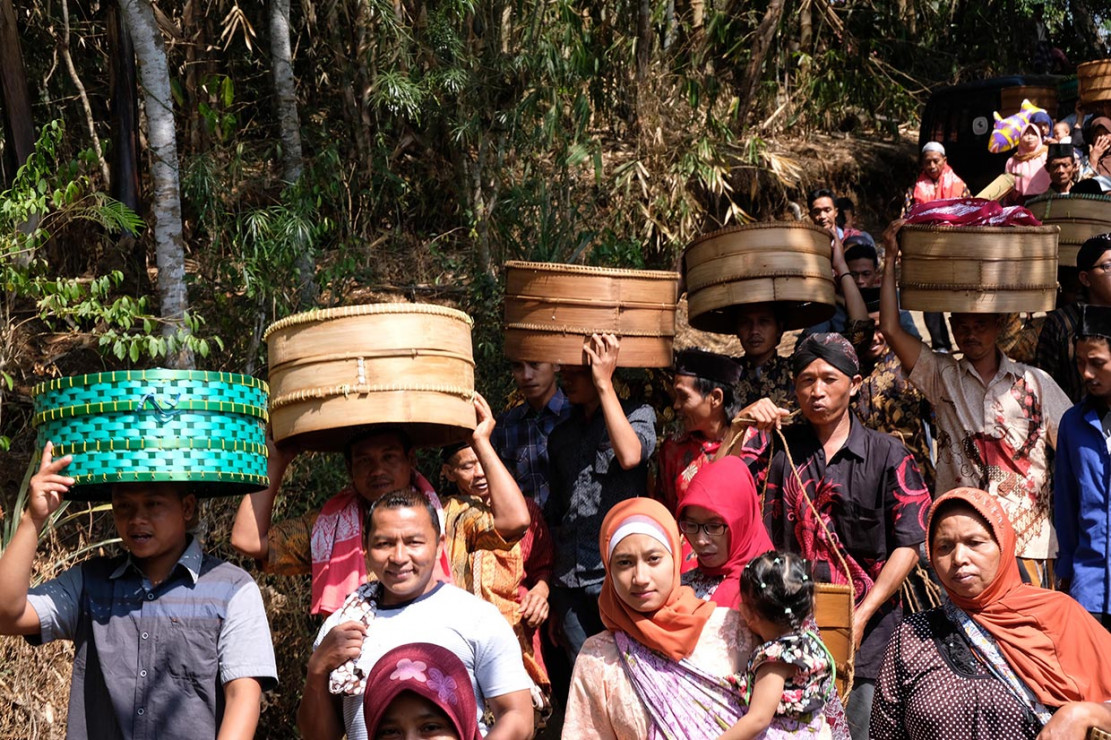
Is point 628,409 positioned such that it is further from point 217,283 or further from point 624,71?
point 624,71

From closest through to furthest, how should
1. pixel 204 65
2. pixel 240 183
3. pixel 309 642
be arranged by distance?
pixel 309 642 < pixel 240 183 < pixel 204 65

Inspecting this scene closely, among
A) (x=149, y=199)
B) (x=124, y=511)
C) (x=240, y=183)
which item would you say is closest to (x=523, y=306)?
(x=124, y=511)

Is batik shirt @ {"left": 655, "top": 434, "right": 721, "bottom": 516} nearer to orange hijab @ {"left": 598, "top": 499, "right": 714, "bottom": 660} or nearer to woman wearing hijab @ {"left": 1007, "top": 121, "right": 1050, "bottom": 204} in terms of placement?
orange hijab @ {"left": 598, "top": 499, "right": 714, "bottom": 660}

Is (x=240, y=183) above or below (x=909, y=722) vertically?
above

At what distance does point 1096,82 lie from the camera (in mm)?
10359

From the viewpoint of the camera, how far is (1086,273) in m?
6.12

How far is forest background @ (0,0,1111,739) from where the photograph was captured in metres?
6.82

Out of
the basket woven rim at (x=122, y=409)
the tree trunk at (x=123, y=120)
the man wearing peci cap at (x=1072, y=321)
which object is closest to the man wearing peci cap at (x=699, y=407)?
the man wearing peci cap at (x=1072, y=321)

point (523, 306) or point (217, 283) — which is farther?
point (217, 283)

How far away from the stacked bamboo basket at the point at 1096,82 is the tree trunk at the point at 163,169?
7.07 metres

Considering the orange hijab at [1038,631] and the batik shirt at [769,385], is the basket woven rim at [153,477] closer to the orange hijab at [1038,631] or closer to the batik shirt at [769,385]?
the orange hijab at [1038,631]

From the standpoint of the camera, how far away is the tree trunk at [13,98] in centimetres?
841

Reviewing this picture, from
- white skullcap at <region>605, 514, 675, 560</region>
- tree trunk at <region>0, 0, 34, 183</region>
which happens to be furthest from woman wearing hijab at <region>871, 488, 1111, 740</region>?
tree trunk at <region>0, 0, 34, 183</region>

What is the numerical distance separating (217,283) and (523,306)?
3290mm
